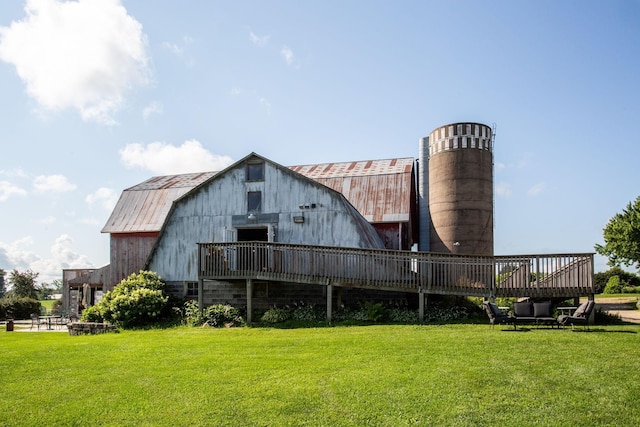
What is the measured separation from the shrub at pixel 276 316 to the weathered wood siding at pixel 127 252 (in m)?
9.86

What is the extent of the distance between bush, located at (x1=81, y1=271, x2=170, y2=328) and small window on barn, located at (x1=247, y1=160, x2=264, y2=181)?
5546 millimetres

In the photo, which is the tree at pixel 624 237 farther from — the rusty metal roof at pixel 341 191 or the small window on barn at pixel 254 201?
the small window on barn at pixel 254 201

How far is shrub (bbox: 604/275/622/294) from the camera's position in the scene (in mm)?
38812

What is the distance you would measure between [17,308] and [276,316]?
79.8 ft

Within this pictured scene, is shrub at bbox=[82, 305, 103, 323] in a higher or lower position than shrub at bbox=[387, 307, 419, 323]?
lower

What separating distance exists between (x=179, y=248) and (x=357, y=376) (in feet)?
46.0

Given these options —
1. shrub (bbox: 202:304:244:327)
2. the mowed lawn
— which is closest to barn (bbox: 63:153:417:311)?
shrub (bbox: 202:304:244:327)

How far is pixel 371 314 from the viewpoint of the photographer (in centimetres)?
1695

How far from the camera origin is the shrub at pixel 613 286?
38.8 metres

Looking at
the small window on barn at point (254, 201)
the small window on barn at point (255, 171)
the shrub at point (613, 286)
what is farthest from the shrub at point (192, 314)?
the shrub at point (613, 286)

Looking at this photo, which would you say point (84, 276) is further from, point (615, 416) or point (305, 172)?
point (615, 416)

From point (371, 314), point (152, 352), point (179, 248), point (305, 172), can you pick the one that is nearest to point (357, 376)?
point (152, 352)

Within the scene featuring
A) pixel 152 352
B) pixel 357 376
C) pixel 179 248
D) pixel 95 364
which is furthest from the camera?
pixel 179 248

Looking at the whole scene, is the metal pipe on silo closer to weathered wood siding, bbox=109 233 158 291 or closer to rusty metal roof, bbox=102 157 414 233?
rusty metal roof, bbox=102 157 414 233
